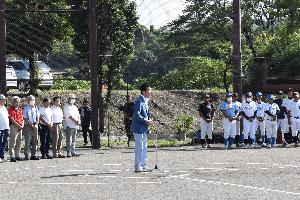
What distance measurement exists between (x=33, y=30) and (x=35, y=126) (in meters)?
19.6

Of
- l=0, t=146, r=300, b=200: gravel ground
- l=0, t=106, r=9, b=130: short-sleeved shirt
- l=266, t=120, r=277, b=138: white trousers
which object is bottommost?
l=0, t=146, r=300, b=200: gravel ground

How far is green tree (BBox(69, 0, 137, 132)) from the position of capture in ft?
141

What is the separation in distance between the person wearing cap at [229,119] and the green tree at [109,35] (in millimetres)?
14759

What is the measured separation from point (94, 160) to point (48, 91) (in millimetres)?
23704

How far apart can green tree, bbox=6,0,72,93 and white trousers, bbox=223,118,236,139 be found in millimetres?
13678

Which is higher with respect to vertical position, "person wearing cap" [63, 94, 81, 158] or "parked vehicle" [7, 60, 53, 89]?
"parked vehicle" [7, 60, 53, 89]

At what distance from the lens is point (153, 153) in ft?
83.0

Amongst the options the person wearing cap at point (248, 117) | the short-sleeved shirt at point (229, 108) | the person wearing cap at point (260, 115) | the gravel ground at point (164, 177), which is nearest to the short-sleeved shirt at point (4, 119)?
the gravel ground at point (164, 177)

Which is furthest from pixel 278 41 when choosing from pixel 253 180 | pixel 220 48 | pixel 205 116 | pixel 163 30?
pixel 253 180

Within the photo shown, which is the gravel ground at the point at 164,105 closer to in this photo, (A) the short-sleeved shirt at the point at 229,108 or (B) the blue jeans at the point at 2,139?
(A) the short-sleeved shirt at the point at 229,108

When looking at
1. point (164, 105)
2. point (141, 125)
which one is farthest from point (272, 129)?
point (164, 105)

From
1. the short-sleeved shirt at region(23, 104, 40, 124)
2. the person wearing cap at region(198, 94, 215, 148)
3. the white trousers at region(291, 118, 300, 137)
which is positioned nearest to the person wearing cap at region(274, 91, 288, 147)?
the white trousers at region(291, 118, 300, 137)

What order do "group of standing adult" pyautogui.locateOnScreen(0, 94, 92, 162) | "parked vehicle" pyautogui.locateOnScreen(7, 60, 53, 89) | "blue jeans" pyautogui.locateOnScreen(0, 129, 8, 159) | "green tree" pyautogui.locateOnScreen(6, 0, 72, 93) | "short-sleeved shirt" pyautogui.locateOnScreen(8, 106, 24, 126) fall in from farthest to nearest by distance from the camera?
"parked vehicle" pyautogui.locateOnScreen(7, 60, 53, 89)
"green tree" pyautogui.locateOnScreen(6, 0, 72, 93)
"short-sleeved shirt" pyautogui.locateOnScreen(8, 106, 24, 126)
"group of standing adult" pyautogui.locateOnScreen(0, 94, 92, 162)
"blue jeans" pyautogui.locateOnScreen(0, 129, 8, 159)

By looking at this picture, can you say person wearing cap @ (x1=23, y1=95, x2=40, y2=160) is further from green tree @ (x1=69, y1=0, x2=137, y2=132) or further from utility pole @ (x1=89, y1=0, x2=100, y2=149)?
green tree @ (x1=69, y1=0, x2=137, y2=132)
